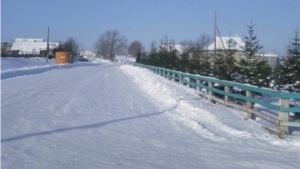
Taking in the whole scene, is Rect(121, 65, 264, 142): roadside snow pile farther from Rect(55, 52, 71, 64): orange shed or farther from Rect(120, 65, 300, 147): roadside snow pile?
Rect(55, 52, 71, 64): orange shed

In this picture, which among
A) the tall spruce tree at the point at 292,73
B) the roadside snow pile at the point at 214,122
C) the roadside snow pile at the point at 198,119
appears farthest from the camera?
the tall spruce tree at the point at 292,73

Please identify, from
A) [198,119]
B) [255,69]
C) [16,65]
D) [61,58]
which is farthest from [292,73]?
[61,58]

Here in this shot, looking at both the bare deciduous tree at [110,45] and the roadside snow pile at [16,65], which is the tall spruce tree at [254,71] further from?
the bare deciduous tree at [110,45]

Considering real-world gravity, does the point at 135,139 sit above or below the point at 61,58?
below

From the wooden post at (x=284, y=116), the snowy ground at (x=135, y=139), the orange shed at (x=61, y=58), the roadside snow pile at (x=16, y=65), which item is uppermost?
the orange shed at (x=61, y=58)

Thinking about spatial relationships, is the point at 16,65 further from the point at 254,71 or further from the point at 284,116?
the point at 284,116

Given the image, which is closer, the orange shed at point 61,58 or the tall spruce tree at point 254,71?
the tall spruce tree at point 254,71

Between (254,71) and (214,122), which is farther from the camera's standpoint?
(254,71)

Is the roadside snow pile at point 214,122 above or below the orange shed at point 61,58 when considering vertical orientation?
below

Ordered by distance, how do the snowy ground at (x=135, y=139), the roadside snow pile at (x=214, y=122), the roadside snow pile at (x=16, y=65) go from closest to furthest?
the snowy ground at (x=135, y=139) → the roadside snow pile at (x=214, y=122) → the roadside snow pile at (x=16, y=65)

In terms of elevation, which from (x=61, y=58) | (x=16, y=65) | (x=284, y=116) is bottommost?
(x=284, y=116)

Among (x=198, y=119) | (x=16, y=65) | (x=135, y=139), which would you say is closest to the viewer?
(x=135, y=139)

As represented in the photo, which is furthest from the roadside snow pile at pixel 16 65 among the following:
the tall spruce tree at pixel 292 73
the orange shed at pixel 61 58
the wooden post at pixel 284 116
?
the wooden post at pixel 284 116

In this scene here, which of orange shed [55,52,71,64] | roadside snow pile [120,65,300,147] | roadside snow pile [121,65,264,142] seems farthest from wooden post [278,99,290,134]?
orange shed [55,52,71,64]
